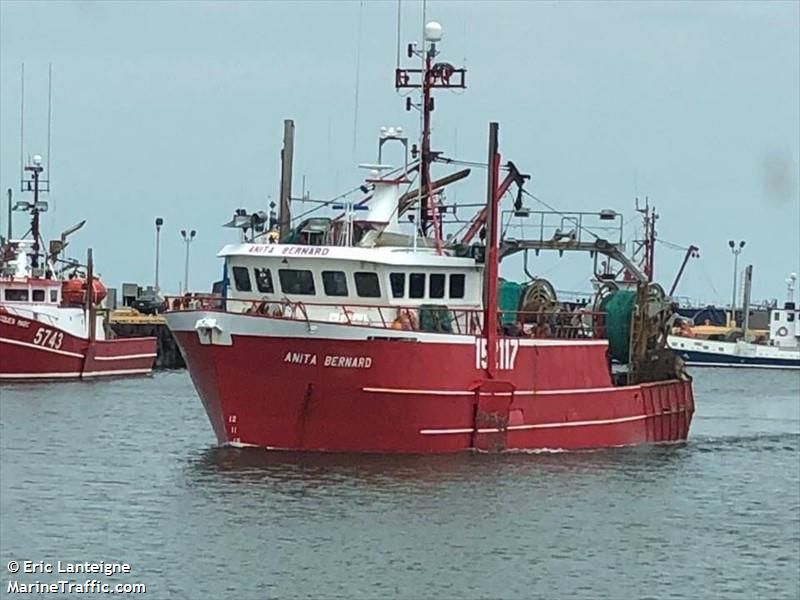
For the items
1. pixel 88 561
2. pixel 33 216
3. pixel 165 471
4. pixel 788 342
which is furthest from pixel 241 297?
pixel 788 342

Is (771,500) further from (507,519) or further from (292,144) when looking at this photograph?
(292,144)

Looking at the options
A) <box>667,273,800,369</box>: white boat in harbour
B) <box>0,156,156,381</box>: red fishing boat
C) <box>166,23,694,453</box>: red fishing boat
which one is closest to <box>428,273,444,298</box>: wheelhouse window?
<box>166,23,694,453</box>: red fishing boat

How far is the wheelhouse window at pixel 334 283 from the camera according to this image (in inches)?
1361

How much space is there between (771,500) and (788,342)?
62.2 m

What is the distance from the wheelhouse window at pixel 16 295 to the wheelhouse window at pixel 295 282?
2748 cm

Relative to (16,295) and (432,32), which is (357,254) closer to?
(432,32)

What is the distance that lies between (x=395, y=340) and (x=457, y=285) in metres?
2.72

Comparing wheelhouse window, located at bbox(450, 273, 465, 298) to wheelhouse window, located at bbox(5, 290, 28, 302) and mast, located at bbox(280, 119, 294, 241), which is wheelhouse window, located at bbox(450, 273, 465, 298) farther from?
wheelhouse window, located at bbox(5, 290, 28, 302)

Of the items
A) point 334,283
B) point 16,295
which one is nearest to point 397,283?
point 334,283

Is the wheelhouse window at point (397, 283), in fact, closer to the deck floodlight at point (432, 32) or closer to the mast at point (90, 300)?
the deck floodlight at point (432, 32)

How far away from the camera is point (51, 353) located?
2424 inches

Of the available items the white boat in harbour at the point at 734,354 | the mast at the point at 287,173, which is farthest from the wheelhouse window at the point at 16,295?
the white boat in harbour at the point at 734,354

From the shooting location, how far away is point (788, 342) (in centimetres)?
9394

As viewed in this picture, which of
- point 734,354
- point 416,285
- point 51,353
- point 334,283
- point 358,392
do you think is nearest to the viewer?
point 358,392
